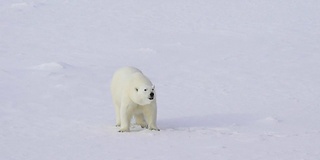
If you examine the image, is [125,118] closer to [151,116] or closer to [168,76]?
[151,116]

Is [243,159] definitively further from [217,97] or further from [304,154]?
[217,97]

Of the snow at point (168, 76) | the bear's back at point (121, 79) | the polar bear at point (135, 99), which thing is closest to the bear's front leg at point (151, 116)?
the polar bear at point (135, 99)

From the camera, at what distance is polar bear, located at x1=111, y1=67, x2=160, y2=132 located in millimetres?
6242

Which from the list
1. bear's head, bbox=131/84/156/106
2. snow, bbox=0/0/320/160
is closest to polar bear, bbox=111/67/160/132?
bear's head, bbox=131/84/156/106

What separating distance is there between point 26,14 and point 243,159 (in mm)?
13062

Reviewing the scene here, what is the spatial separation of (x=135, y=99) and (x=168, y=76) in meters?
4.64

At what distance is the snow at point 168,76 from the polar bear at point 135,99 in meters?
0.23

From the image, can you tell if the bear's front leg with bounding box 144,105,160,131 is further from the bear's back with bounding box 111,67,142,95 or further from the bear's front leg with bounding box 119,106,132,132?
the bear's back with bounding box 111,67,142,95

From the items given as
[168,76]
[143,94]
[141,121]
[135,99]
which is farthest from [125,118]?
[168,76]

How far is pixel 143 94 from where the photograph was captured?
6191mm

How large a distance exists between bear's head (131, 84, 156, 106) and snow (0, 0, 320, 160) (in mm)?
363

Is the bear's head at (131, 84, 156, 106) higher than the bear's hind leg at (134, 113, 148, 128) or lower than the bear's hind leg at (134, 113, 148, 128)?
higher

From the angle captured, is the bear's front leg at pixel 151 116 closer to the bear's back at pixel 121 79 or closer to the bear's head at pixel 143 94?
the bear's head at pixel 143 94

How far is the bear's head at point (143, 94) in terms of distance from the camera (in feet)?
20.3
